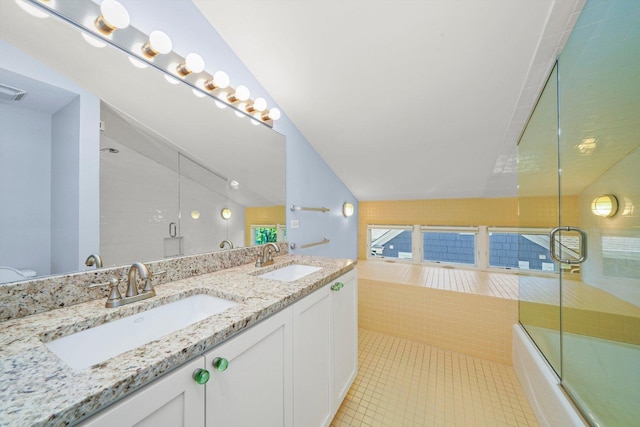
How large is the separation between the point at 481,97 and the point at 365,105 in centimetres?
74

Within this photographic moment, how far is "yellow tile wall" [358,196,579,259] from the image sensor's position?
2227 mm

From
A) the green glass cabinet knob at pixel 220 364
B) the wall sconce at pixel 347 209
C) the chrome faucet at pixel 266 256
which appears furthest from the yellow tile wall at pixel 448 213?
the green glass cabinet knob at pixel 220 364

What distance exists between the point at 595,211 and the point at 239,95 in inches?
82.0

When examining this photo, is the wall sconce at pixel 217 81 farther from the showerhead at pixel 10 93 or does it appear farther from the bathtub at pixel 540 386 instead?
the bathtub at pixel 540 386

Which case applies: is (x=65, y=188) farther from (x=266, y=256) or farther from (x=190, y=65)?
(x=266, y=256)

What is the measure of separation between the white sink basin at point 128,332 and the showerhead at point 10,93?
75 centimetres

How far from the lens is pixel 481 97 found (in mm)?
1523

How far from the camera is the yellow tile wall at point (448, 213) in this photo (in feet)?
7.31

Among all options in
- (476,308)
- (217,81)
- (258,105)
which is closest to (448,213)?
(476,308)

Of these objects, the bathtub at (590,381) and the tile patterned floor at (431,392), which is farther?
the tile patterned floor at (431,392)

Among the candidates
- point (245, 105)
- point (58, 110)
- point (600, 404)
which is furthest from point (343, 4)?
point (600, 404)

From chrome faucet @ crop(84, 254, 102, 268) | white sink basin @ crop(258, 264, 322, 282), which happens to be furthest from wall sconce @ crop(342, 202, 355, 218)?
chrome faucet @ crop(84, 254, 102, 268)

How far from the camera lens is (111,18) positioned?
0.93 meters

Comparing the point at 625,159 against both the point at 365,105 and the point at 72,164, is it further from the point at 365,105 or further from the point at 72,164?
the point at 72,164
